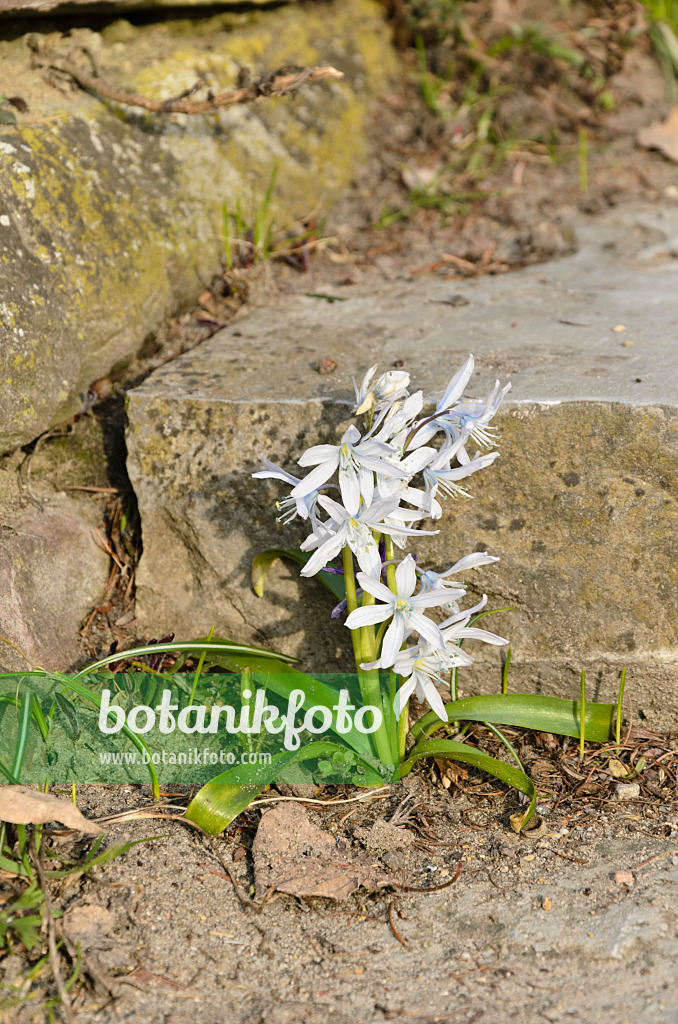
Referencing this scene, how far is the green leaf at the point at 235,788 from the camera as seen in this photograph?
2027 millimetres

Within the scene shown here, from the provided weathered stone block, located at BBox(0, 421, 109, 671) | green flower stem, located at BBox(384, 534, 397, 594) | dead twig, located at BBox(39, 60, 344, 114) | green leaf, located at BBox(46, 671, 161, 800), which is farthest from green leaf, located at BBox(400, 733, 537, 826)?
dead twig, located at BBox(39, 60, 344, 114)

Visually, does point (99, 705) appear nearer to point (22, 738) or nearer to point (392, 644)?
point (22, 738)

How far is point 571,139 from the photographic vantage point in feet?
13.3

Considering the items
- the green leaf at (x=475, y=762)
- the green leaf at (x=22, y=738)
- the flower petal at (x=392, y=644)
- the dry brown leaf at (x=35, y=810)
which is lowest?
the green leaf at (x=475, y=762)

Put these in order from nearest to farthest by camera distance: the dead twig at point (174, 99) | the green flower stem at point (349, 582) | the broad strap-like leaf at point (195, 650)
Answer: the green flower stem at point (349, 582) < the broad strap-like leaf at point (195, 650) < the dead twig at point (174, 99)

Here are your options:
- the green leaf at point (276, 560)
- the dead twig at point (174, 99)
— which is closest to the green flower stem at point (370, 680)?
the green leaf at point (276, 560)

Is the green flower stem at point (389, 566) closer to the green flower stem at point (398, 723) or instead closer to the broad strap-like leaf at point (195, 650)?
the green flower stem at point (398, 723)

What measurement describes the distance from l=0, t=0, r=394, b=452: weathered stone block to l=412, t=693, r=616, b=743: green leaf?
1430mm

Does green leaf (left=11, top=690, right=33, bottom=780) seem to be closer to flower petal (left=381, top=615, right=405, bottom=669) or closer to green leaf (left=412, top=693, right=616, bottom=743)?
flower petal (left=381, top=615, right=405, bottom=669)

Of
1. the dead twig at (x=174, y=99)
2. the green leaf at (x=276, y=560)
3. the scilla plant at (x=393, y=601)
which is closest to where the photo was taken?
the scilla plant at (x=393, y=601)

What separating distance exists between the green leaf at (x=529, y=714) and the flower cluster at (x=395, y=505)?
18cm

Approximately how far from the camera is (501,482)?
2.31m

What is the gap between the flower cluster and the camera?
75.4 inches

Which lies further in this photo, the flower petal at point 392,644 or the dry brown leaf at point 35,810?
the flower petal at point 392,644
